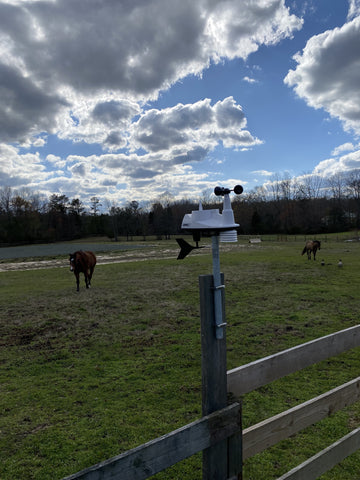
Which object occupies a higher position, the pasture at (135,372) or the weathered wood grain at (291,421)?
the weathered wood grain at (291,421)

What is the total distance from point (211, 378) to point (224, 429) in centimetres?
31

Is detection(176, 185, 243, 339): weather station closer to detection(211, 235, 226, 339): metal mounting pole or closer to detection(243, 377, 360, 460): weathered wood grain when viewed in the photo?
detection(211, 235, 226, 339): metal mounting pole

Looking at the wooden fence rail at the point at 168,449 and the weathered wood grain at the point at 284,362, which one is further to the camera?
the weathered wood grain at the point at 284,362

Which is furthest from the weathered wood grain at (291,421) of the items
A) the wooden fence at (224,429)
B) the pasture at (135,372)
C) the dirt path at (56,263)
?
the dirt path at (56,263)

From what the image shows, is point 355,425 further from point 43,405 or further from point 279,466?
point 43,405

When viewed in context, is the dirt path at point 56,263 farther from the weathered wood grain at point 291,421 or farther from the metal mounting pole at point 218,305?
the metal mounting pole at point 218,305

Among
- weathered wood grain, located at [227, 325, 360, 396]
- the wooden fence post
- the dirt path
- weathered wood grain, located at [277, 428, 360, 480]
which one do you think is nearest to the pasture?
weathered wood grain, located at [277, 428, 360, 480]

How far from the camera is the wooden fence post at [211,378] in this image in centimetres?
180

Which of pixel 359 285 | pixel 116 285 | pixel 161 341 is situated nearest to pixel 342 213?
pixel 359 285

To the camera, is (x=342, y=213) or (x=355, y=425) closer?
(x=355, y=425)

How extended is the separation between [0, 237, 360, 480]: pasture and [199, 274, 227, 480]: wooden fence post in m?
1.68

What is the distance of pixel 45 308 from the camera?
975 centimetres

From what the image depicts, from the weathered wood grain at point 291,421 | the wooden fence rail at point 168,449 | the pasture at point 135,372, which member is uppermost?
the wooden fence rail at point 168,449

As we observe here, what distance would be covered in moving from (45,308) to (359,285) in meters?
12.1
